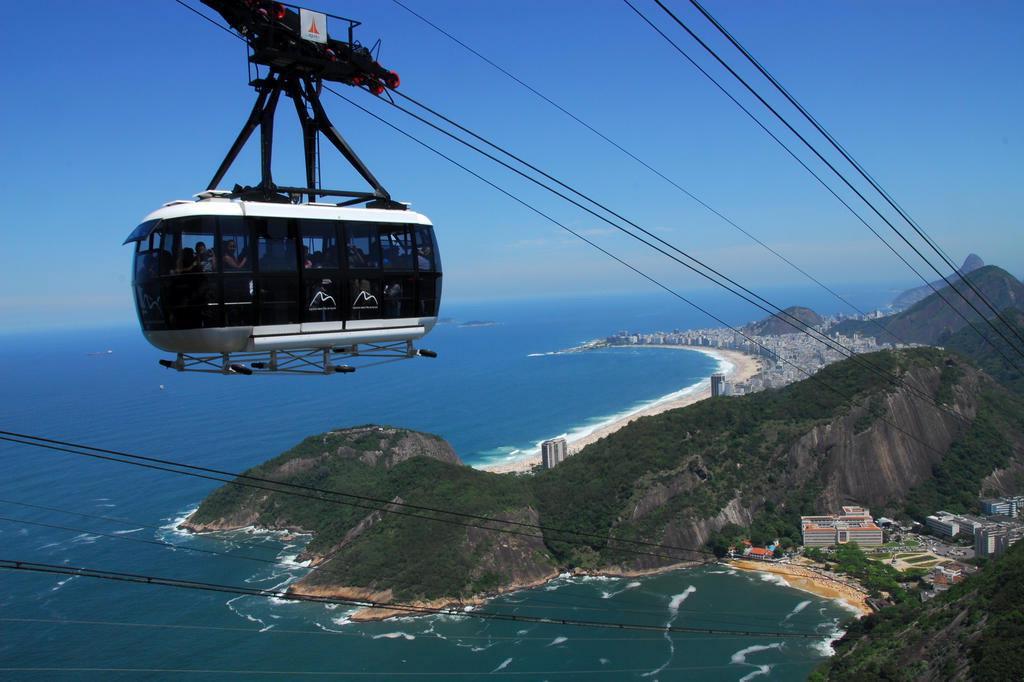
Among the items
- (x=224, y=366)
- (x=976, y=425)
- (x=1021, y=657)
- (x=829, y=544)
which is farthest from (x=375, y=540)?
(x=976, y=425)

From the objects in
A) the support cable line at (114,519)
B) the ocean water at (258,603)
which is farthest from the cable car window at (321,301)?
the support cable line at (114,519)

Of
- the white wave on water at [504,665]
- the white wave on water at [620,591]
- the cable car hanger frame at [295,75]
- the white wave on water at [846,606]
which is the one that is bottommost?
the white wave on water at [504,665]

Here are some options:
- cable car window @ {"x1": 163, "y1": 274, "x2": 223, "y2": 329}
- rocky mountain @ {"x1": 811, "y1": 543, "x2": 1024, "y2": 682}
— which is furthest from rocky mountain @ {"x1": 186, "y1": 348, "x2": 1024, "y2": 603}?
cable car window @ {"x1": 163, "y1": 274, "x2": 223, "y2": 329}

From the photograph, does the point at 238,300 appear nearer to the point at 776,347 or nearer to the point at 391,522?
the point at 391,522

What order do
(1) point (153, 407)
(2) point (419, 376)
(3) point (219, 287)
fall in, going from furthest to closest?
1. (2) point (419, 376)
2. (1) point (153, 407)
3. (3) point (219, 287)

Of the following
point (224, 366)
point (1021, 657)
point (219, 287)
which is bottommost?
point (1021, 657)

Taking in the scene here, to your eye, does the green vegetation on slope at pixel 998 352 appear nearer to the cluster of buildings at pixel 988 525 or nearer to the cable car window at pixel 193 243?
the cluster of buildings at pixel 988 525

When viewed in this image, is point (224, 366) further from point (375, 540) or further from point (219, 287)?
point (375, 540)
